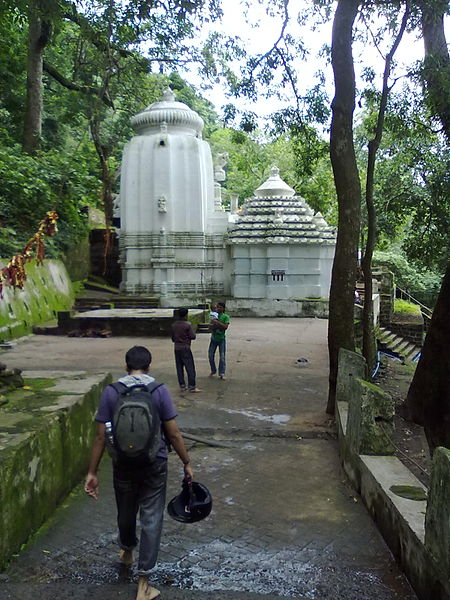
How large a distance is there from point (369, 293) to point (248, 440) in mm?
3287

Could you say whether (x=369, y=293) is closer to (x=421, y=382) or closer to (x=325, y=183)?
(x=421, y=382)

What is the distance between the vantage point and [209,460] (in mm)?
5418

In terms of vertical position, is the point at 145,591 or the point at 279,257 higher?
the point at 279,257

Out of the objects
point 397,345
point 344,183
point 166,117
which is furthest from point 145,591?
point 166,117

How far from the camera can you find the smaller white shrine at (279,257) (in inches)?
749

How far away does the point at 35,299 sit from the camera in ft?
46.8

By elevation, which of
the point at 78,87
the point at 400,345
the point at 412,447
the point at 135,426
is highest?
the point at 78,87

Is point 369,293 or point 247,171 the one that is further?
point 247,171

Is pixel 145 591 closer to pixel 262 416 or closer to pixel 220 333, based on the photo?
pixel 262 416

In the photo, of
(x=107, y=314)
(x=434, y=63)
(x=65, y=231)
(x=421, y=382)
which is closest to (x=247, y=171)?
(x=65, y=231)

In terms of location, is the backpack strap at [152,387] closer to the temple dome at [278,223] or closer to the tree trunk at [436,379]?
the tree trunk at [436,379]

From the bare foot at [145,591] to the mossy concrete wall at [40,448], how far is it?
2.79 ft

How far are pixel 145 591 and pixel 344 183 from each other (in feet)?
16.6

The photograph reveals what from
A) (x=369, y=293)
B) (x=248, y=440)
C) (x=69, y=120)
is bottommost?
(x=248, y=440)
